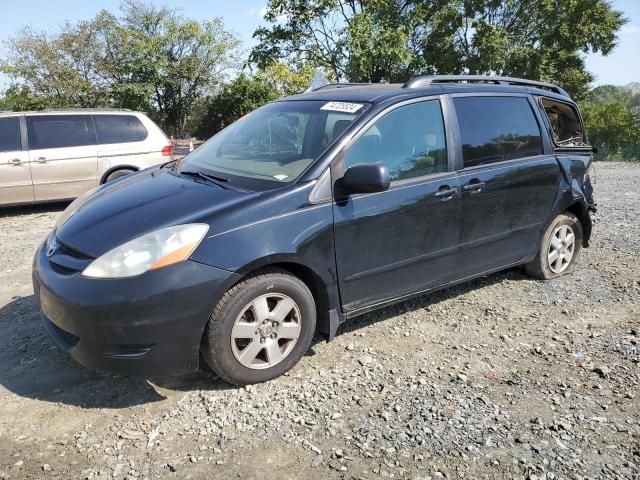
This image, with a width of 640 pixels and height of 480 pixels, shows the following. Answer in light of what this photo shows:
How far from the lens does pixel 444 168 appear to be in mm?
3764

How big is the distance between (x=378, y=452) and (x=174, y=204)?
1787 millimetres

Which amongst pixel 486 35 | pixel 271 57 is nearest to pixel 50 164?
pixel 271 57

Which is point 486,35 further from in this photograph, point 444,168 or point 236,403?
point 236,403

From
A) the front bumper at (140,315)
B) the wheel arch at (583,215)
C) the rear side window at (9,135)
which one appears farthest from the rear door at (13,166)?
the wheel arch at (583,215)

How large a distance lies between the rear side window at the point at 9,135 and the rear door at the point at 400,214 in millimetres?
6679

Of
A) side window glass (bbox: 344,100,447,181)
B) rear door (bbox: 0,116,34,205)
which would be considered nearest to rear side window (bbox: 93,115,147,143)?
rear door (bbox: 0,116,34,205)

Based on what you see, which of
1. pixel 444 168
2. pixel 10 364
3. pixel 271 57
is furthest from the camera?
pixel 271 57

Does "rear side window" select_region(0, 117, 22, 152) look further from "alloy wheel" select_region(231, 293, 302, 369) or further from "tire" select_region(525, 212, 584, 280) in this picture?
"tire" select_region(525, 212, 584, 280)

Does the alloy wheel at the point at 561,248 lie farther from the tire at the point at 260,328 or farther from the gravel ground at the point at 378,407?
the tire at the point at 260,328

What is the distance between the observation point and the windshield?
3.38 m

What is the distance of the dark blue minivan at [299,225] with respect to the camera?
2.73 meters

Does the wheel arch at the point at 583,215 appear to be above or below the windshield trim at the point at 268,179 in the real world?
below

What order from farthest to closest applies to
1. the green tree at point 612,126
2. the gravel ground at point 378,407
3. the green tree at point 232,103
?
the green tree at point 612,126, the green tree at point 232,103, the gravel ground at point 378,407

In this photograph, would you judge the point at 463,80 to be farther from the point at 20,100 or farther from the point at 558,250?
the point at 20,100
